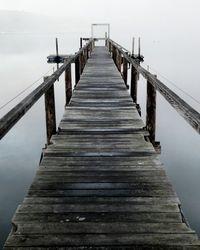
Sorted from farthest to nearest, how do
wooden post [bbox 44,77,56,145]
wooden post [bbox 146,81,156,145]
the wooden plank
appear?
wooden post [bbox 146,81,156,145] < wooden post [bbox 44,77,56,145] < the wooden plank

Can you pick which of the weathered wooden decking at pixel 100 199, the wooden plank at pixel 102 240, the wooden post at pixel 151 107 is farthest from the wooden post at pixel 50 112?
the wooden plank at pixel 102 240

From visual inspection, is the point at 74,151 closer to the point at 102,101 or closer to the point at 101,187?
the point at 101,187

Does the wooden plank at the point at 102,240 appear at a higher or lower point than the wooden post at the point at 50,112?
lower

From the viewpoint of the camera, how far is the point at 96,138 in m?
5.87

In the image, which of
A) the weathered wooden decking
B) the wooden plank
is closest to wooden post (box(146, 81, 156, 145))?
the weathered wooden decking

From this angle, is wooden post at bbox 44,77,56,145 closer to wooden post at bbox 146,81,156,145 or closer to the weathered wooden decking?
the weathered wooden decking

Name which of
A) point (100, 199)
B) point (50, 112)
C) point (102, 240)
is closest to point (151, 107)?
point (50, 112)

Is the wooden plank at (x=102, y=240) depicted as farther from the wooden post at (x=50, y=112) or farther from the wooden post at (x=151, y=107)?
the wooden post at (x=151, y=107)

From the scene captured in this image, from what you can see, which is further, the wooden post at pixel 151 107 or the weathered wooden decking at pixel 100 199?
the wooden post at pixel 151 107

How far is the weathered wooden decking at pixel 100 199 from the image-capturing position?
2.99 meters

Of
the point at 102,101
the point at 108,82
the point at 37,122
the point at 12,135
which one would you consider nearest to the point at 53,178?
the point at 102,101

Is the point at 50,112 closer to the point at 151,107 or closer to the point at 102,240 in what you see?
the point at 151,107

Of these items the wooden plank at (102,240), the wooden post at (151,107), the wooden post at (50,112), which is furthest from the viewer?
the wooden post at (151,107)

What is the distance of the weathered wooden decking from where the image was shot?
299cm
